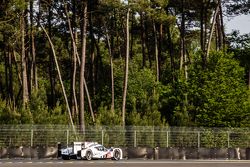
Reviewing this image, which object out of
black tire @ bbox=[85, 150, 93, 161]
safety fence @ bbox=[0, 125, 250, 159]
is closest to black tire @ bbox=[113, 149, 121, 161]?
black tire @ bbox=[85, 150, 93, 161]

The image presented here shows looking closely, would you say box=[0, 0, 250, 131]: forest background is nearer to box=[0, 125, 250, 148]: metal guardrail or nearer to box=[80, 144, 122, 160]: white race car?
box=[0, 125, 250, 148]: metal guardrail

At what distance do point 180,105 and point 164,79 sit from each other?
1391cm

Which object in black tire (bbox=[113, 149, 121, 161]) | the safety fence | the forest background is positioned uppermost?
the forest background

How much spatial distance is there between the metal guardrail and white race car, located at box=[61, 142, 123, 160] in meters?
3.06

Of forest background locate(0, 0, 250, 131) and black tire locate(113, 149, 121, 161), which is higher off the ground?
forest background locate(0, 0, 250, 131)

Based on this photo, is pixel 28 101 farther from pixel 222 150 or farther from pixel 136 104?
pixel 222 150

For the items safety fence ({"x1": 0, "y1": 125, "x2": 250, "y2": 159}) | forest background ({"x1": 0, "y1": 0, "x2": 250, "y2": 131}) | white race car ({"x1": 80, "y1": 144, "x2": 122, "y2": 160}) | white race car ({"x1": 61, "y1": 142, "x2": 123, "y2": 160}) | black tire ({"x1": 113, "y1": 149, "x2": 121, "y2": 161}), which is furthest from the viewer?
forest background ({"x1": 0, "y1": 0, "x2": 250, "y2": 131})

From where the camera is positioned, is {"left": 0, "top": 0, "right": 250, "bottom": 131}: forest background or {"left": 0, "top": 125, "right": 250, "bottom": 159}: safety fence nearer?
{"left": 0, "top": 125, "right": 250, "bottom": 159}: safety fence

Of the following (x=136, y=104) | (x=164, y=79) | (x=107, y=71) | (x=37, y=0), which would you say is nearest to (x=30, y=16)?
(x=37, y=0)

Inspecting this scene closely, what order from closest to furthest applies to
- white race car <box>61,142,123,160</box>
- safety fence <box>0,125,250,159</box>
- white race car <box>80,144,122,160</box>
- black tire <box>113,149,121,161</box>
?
white race car <box>61,142,123,160</box> → white race car <box>80,144,122,160</box> → black tire <box>113,149,121,161</box> → safety fence <box>0,125,250,159</box>

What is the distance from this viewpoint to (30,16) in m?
54.6

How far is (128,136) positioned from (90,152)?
5045 millimetres

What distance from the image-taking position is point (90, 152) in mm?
37688

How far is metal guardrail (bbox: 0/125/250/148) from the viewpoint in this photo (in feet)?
129
